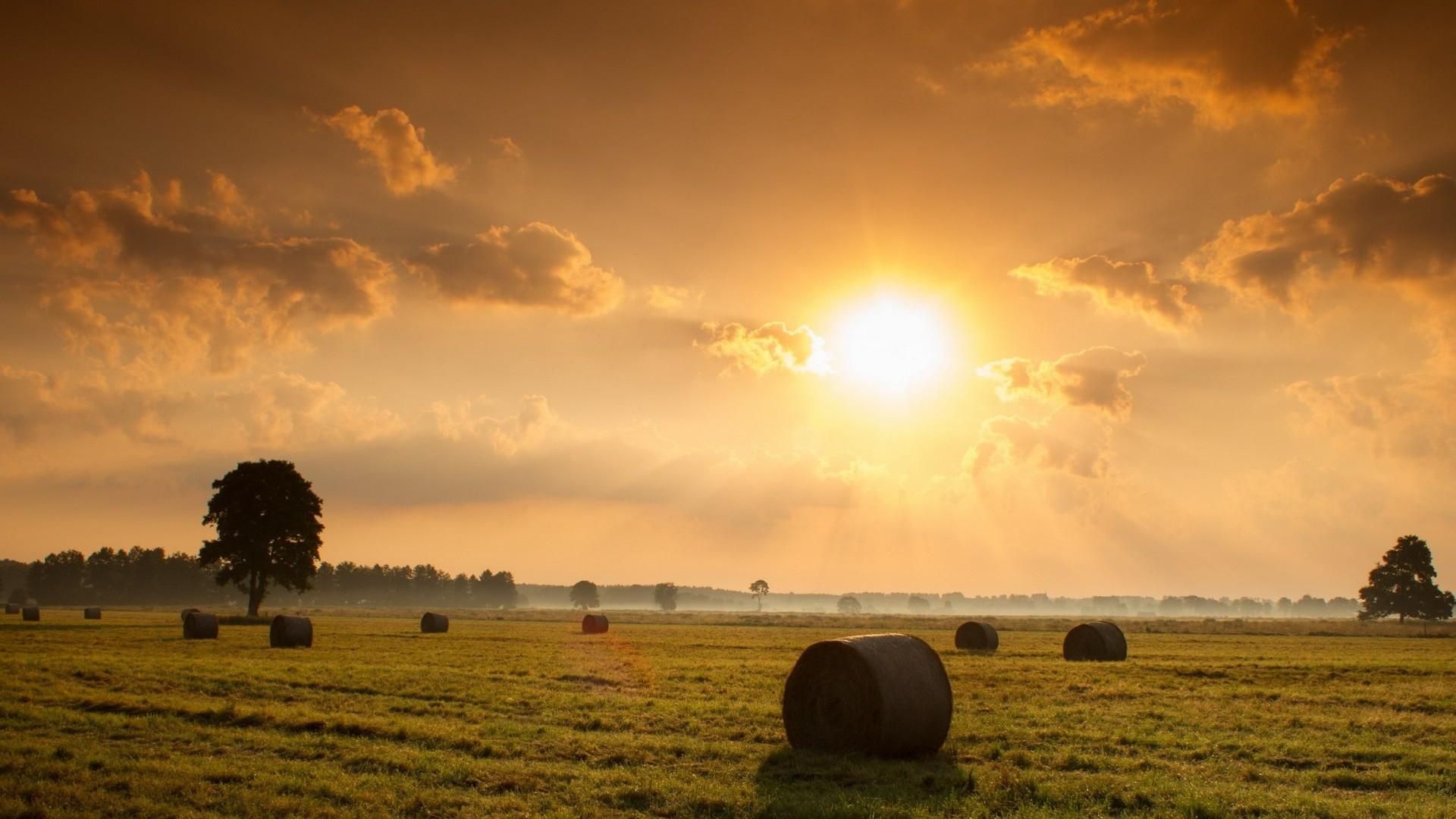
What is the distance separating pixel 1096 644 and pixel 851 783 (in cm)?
2519

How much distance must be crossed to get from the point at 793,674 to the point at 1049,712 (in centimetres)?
612

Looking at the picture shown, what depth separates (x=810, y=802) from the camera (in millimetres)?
10938

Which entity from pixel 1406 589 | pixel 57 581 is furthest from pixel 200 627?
pixel 57 581

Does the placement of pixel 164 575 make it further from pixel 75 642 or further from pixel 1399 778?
pixel 1399 778

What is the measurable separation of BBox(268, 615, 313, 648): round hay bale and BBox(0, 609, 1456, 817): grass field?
8485mm

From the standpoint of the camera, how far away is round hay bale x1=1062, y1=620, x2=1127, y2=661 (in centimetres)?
3388

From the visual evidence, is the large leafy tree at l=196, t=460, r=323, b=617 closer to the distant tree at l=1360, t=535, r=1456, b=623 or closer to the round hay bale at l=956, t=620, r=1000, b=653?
the round hay bale at l=956, t=620, r=1000, b=653

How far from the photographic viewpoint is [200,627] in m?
41.8

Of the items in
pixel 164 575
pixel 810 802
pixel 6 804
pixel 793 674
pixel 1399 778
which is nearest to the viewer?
pixel 6 804

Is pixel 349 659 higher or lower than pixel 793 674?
lower

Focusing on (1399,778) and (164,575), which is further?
(164,575)

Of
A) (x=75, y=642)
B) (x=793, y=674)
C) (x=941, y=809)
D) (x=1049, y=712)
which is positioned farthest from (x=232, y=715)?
(x=75, y=642)

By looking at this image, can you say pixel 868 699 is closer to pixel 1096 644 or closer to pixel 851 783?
pixel 851 783

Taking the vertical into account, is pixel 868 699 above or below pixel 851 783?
above
